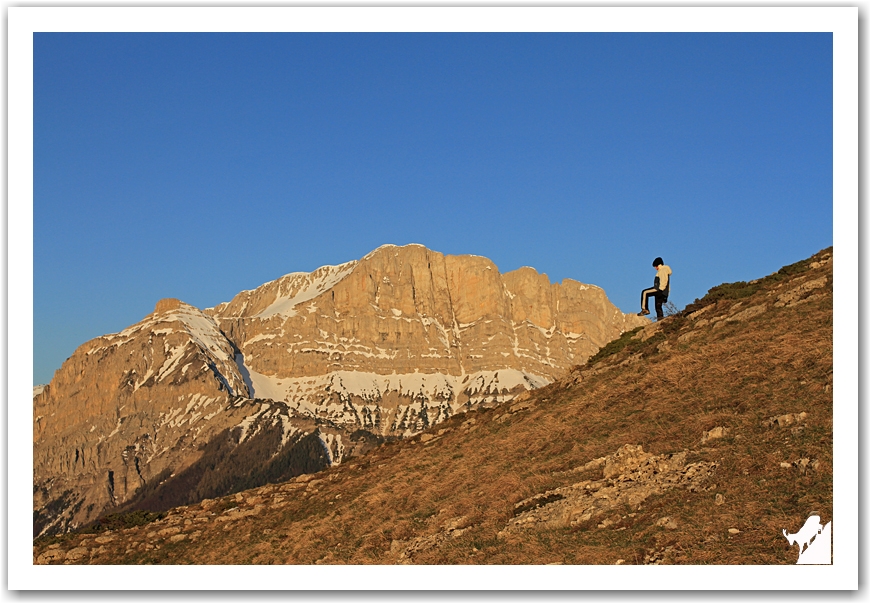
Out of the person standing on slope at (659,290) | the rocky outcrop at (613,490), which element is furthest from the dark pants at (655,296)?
the rocky outcrop at (613,490)

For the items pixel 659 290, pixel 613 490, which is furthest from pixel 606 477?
pixel 659 290

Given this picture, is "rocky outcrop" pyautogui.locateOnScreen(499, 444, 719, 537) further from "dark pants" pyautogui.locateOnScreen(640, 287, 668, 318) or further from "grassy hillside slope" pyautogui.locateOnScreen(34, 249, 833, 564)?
"dark pants" pyautogui.locateOnScreen(640, 287, 668, 318)

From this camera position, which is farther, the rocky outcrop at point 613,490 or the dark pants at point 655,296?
the dark pants at point 655,296

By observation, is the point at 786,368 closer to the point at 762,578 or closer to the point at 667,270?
the point at 667,270

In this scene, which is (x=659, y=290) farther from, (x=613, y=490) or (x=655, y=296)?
(x=613, y=490)

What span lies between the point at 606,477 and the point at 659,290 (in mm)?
11796

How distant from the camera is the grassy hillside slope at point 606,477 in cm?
1912

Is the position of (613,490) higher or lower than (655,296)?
lower

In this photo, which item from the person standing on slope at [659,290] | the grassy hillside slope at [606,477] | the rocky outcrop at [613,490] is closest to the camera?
the grassy hillside slope at [606,477]

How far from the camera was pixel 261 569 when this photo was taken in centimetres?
1906

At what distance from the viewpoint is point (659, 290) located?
32938mm

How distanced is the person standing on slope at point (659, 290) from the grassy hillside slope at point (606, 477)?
171 cm

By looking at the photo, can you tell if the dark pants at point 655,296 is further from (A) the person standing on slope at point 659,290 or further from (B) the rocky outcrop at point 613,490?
(B) the rocky outcrop at point 613,490
